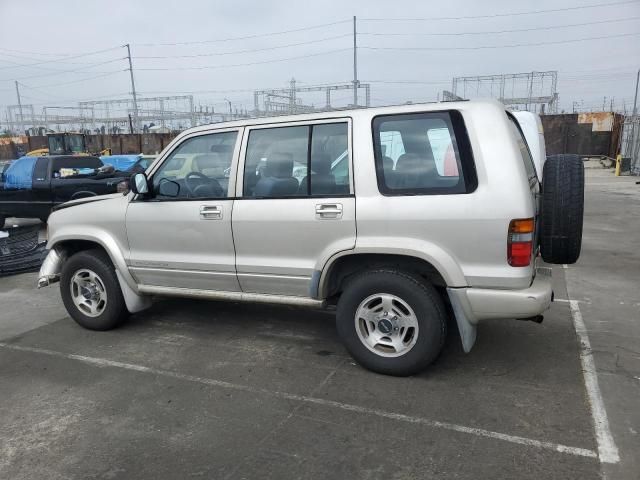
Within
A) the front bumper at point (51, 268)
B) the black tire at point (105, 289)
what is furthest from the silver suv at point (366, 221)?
the front bumper at point (51, 268)

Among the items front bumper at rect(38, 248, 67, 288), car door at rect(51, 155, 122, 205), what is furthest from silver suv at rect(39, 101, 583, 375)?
car door at rect(51, 155, 122, 205)

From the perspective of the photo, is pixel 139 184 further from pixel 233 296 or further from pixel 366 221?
pixel 366 221

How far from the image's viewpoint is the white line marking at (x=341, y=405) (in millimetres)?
2914

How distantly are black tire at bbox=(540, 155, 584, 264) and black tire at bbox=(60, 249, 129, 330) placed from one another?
3829 mm

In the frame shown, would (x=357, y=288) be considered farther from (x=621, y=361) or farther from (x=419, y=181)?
(x=621, y=361)

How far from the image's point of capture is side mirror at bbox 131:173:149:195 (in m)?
4.43

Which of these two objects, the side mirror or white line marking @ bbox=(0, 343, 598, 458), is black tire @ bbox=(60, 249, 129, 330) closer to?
white line marking @ bbox=(0, 343, 598, 458)

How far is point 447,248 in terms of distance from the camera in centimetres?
343

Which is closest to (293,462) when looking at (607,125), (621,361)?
(621,361)

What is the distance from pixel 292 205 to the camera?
12.7ft

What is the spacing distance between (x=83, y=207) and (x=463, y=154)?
Result: 3.64 meters

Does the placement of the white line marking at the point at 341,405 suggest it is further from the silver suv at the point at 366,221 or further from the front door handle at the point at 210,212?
the front door handle at the point at 210,212

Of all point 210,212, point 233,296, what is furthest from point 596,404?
point 210,212

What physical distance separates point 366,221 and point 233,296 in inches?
56.9
